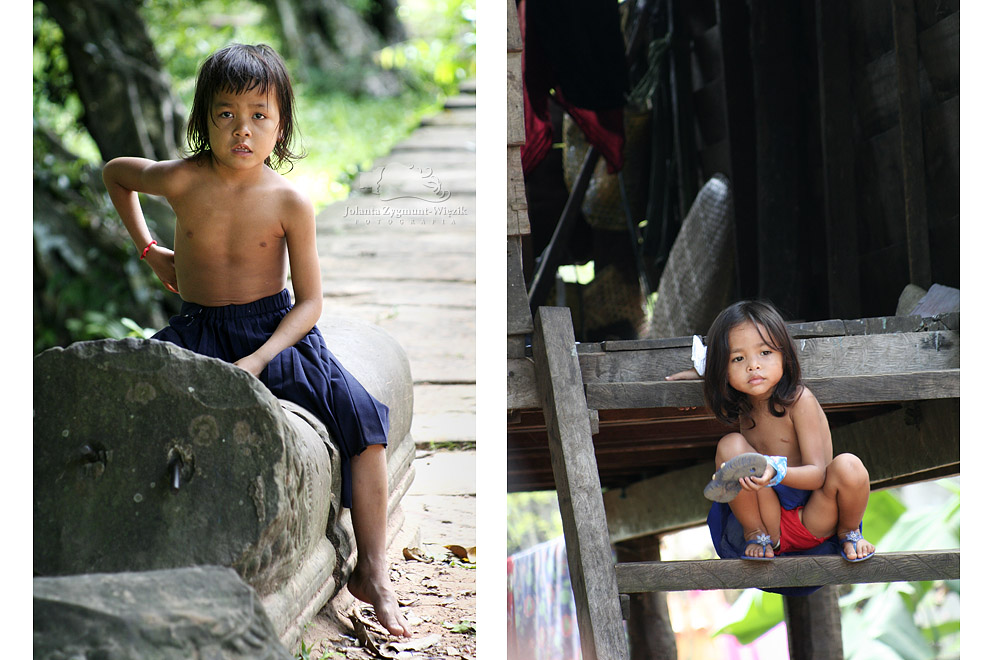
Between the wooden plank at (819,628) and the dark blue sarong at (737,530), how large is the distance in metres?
2.24

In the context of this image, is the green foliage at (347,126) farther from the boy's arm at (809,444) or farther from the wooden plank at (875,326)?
the boy's arm at (809,444)

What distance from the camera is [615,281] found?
5113mm

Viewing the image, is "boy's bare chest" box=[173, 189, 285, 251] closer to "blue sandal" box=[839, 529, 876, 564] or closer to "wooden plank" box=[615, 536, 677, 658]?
"blue sandal" box=[839, 529, 876, 564]

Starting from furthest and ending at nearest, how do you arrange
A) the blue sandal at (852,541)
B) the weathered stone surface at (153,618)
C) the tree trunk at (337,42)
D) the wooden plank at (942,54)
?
the tree trunk at (337,42), the wooden plank at (942,54), the blue sandal at (852,541), the weathered stone surface at (153,618)

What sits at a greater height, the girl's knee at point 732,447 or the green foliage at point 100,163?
the green foliage at point 100,163

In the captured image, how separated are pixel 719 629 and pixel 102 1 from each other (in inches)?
252

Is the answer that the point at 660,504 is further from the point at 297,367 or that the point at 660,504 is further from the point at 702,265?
the point at 297,367

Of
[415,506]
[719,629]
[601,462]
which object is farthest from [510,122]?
[719,629]

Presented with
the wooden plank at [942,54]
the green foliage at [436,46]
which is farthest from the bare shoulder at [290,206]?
the green foliage at [436,46]

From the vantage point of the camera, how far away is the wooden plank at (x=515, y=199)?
7.68 feet

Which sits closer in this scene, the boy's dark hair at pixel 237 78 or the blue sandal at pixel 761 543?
the boy's dark hair at pixel 237 78

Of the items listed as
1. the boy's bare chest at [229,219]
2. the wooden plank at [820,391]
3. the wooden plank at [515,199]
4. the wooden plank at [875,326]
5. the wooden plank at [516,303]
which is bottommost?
the wooden plank at [820,391]
